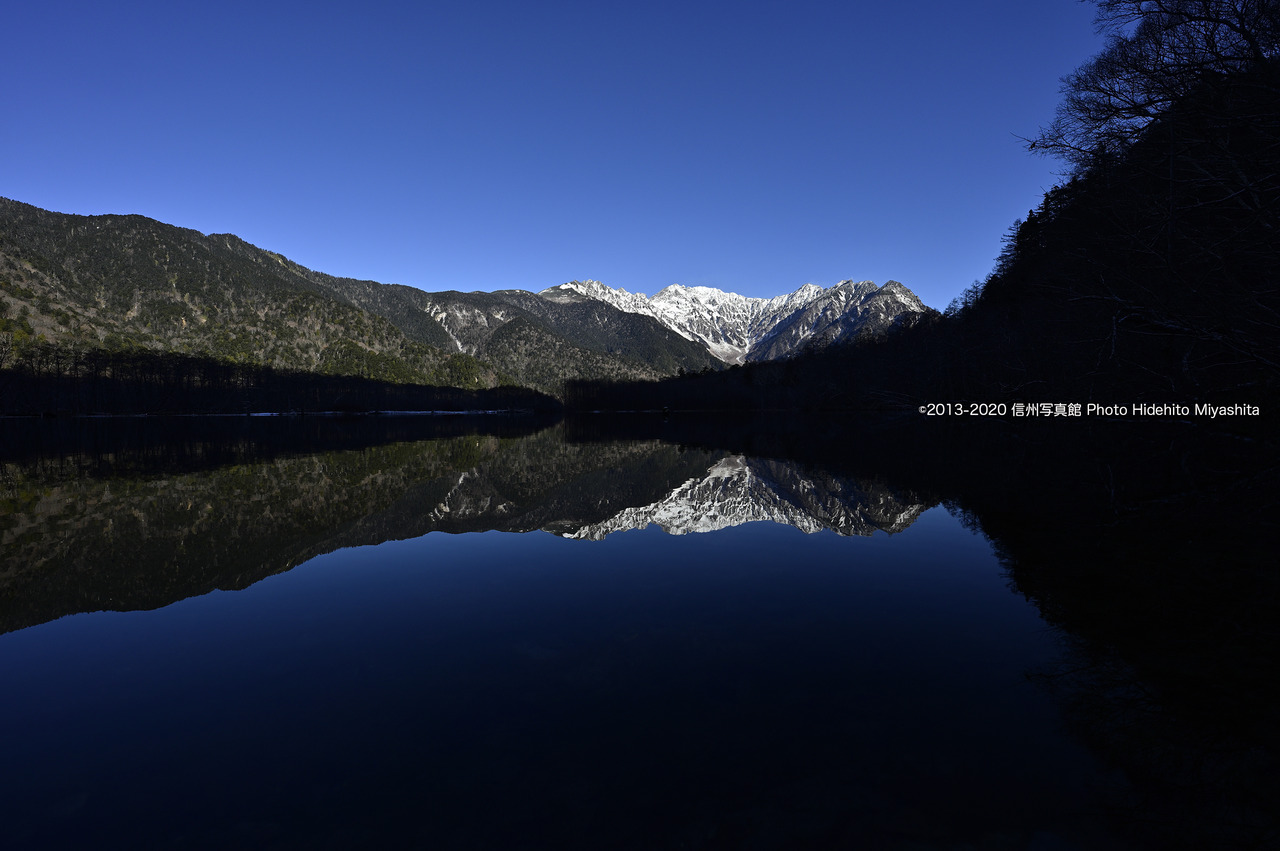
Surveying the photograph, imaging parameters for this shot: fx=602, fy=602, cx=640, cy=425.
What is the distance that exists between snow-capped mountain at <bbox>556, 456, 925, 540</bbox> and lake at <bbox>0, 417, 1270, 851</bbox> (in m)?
0.89

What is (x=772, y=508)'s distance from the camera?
20719mm

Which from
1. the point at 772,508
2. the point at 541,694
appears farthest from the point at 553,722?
the point at 772,508

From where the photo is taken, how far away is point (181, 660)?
8.58 m

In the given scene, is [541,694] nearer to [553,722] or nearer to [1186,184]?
[553,722]

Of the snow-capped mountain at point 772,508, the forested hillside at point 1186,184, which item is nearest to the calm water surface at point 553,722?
the snow-capped mountain at point 772,508

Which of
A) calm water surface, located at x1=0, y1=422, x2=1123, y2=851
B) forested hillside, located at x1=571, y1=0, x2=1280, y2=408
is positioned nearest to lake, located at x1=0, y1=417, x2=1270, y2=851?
calm water surface, located at x1=0, y1=422, x2=1123, y2=851

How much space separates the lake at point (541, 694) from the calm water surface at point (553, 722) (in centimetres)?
3

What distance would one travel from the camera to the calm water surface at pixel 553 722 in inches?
192

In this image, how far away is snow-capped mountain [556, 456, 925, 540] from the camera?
17.8 meters

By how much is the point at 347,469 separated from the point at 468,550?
70.9 ft

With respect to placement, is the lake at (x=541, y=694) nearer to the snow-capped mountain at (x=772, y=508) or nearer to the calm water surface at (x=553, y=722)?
the calm water surface at (x=553, y=722)

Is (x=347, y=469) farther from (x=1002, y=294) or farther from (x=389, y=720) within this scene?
(x=1002, y=294)

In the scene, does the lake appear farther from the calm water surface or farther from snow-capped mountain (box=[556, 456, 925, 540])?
snow-capped mountain (box=[556, 456, 925, 540])

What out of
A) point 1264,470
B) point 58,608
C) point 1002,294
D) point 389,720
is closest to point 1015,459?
point 1264,470
